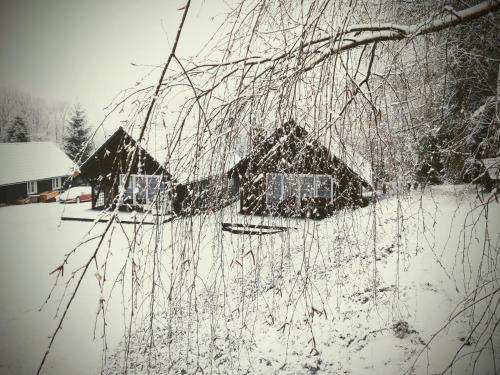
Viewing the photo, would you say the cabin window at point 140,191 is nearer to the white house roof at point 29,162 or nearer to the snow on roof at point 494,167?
the snow on roof at point 494,167

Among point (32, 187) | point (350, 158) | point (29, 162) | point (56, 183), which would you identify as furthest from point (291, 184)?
point (56, 183)

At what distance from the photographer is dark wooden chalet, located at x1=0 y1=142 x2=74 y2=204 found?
24.3m

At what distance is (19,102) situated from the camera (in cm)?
3834

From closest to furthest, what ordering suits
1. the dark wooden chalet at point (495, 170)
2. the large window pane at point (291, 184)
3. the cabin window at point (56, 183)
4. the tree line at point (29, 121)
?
1. the dark wooden chalet at point (495, 170)
2. the large window pane at point (291, 184)
3. the cabin window at point (56, 183)
4. the tree line at point (29, 121)

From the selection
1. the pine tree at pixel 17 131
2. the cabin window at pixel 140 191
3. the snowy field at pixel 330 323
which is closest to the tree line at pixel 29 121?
the pine tree at pixel 17 131

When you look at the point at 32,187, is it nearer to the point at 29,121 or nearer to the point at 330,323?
the point at 29,121

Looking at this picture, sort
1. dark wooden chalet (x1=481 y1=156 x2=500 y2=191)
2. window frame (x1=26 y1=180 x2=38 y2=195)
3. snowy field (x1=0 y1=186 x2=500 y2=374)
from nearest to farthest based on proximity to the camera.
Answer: dark wooden chalet (x1=481 y1=156 x2=500 y2=191) → snowy field (x1=0 y1=186 x2=500 y2=374) → window frame (x1=26 y1=180 x2=38 y2=195)

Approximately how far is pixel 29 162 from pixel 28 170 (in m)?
1.83

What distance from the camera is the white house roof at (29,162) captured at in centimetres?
2470

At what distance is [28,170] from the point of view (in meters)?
26.6

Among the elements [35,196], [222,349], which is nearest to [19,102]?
[35,196]

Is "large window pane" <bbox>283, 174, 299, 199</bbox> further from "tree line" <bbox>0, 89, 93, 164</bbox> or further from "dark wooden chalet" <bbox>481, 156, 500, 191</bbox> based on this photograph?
"tree line" <bbox>0, 89, 93, 164</bbox>

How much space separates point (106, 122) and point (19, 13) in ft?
14.7

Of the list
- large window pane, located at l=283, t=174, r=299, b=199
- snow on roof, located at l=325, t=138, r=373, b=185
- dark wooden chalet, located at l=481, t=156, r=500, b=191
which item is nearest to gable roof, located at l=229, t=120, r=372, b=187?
snow on roof, located at l=325, t=138, r=373, b=185
